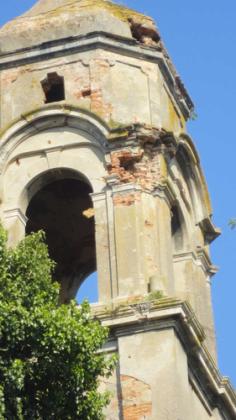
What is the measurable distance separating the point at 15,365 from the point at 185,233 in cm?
755

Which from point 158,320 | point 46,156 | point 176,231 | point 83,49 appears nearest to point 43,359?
point 158,320

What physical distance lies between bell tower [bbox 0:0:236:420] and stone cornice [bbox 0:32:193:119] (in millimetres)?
14

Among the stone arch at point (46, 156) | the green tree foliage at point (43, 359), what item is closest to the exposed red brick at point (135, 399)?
the green tree foliage at point (43, 359)

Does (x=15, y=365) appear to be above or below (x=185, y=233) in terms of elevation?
below

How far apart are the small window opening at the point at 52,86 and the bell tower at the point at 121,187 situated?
20 millimetres

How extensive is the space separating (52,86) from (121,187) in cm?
206

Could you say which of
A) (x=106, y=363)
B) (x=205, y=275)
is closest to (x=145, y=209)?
(x=205, y=275)

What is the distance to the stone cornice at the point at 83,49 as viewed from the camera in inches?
1057

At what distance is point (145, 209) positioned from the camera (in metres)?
25.6

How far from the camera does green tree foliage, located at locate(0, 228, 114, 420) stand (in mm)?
20188

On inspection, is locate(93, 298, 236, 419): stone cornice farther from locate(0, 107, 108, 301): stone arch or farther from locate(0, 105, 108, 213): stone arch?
locate(0, 105, 108, 213): stone arch

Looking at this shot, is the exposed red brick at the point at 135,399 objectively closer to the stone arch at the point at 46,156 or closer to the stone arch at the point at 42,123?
the stone arch at the point at 46,156

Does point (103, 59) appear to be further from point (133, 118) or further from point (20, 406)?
point (20, 406)

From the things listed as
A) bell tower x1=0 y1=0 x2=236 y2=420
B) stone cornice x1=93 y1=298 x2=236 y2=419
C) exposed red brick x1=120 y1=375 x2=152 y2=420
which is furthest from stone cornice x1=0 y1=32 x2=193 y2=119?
exposed red brick x1=120 y1=375 x2=152 y2=420
